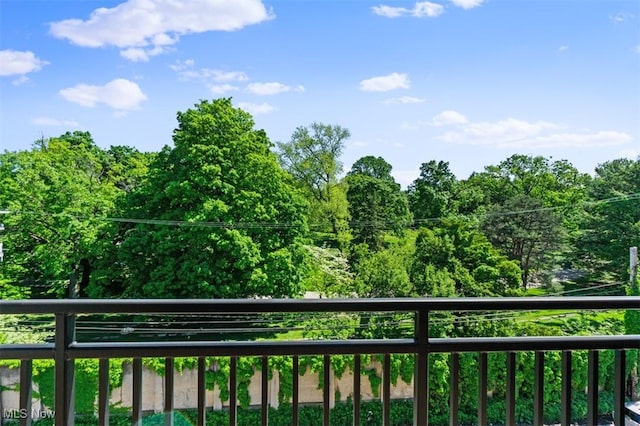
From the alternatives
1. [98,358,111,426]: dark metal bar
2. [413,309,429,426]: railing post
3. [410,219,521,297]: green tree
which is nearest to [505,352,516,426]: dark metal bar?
[413,309,429,426]: railing post

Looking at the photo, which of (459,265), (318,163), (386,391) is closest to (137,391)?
(386,391)

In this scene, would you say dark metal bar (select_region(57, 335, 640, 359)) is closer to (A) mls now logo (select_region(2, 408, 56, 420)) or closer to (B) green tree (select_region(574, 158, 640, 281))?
(A) mls now logo (select_region(2, 408, 56, 420))

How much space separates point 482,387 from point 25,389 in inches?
41.2

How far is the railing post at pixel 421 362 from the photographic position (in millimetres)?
985

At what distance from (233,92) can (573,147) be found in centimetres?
665

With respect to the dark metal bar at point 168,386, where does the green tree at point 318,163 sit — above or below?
above

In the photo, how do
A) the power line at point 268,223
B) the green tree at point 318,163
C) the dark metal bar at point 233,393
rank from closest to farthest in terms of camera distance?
the dark metal bar at point 233,393
the power line at point 268,223
the green tree at point 318,163

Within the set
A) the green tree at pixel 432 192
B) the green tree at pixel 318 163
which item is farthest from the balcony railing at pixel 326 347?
the green tree at pixel 432 192

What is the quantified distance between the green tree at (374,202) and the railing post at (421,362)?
7013mm

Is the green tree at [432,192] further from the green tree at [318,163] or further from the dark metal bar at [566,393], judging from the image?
the dark metal bar at [566,393]

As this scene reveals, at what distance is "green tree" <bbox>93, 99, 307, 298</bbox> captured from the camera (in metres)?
7.14

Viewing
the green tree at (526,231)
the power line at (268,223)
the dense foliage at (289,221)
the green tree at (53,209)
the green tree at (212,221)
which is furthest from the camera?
the green tree at (526,231)

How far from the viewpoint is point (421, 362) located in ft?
3.25

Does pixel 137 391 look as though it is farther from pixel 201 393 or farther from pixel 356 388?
pixel 356 388
